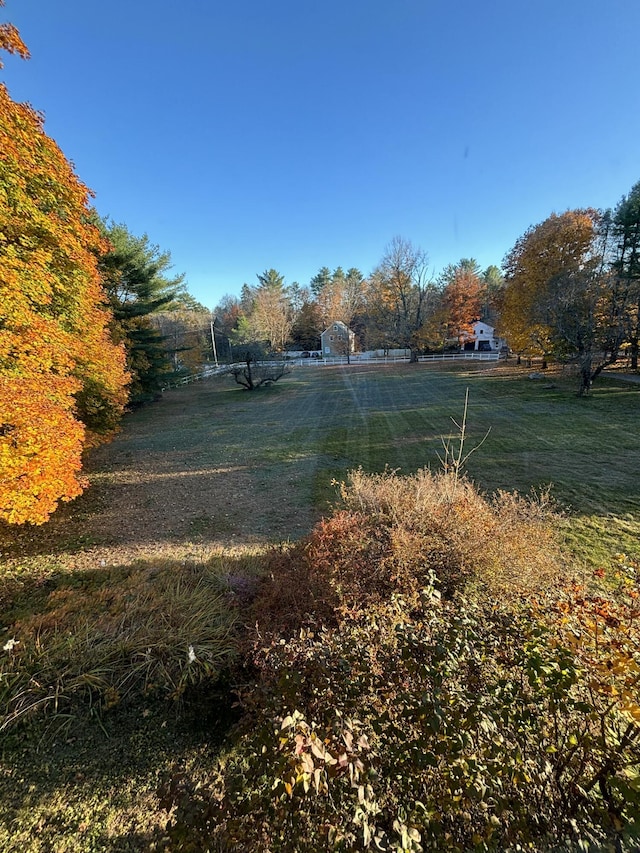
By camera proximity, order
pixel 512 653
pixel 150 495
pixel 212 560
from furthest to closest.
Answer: pixel 150 495 → pixel 212 560 → pixel 512 653

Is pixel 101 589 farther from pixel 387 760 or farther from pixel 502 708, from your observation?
pixel 502 708

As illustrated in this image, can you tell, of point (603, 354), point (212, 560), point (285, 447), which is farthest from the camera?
point (603, 354)

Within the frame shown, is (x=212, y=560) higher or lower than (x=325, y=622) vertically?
lower

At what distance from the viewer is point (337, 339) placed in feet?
141

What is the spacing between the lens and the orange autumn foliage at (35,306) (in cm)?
516

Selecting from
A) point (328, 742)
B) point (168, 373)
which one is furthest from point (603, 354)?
point (168, 373)

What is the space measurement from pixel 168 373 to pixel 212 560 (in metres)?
19.2

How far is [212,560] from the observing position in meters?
5.43

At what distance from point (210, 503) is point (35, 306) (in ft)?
18.5

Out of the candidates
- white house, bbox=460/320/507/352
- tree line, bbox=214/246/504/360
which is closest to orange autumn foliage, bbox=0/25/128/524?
tree line, bbox=214/246/504/360

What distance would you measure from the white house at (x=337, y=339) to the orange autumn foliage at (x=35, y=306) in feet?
107

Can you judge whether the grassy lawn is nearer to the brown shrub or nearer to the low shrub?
the low shrub

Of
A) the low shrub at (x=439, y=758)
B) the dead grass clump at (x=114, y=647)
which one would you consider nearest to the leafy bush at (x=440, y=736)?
the low shrub at (x=439, y=758)

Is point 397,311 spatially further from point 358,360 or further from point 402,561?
point 402,561
